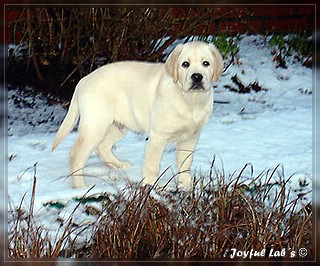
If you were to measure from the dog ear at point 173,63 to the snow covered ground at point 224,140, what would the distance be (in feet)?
0.60

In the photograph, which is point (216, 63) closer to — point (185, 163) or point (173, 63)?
point (173, 63)

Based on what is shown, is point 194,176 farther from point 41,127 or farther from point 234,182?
point 41,127

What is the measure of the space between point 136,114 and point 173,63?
0.78ft

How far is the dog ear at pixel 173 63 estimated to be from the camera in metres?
3.91

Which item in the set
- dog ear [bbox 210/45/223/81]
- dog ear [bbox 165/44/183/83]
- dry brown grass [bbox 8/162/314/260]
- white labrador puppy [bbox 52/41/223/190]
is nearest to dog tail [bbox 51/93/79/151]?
white labrador puppy [bbox 52/41/223/190]

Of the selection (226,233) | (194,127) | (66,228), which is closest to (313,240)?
(226,233)

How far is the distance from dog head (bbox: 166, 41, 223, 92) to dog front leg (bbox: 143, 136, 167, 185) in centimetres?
22

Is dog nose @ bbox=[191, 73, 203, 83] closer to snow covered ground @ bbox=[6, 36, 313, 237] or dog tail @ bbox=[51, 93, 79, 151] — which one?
snow covered ground @ bbox=[6, 36, 313, 237]

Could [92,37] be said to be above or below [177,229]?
above

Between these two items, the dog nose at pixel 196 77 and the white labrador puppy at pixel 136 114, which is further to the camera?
the white labrador puppy at pixel 136 114

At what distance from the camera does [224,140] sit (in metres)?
4.06

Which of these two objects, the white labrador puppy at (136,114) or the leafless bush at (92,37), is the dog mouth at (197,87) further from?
the leafless bush at (92,37)

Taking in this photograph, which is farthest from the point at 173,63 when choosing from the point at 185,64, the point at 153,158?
the point at 153,158

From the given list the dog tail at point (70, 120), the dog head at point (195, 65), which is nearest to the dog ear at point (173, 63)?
the dog head at point (195, 65)
